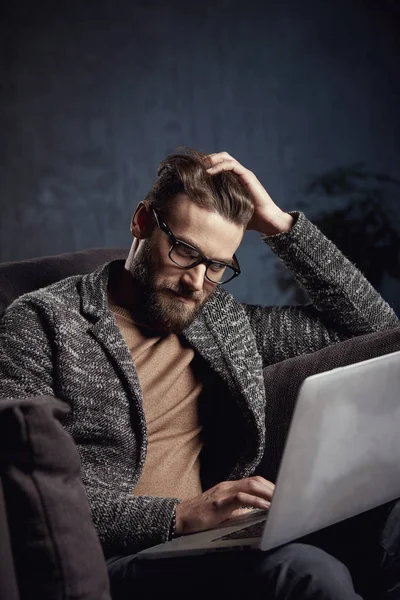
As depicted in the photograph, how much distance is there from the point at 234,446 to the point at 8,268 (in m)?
0.64

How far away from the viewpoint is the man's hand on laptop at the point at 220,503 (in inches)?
52.4

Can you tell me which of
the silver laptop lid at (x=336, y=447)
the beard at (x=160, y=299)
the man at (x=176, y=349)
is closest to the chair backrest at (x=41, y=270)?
the man at (x=176, y=349)

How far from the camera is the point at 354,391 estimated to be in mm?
1128

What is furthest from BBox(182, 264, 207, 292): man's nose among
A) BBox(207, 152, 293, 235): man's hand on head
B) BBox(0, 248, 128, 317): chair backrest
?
BBox(0, 248, 128, 317): chair backrest

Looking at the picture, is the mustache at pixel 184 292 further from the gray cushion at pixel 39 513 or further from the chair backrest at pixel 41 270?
the gray cushion at pixel 39 513

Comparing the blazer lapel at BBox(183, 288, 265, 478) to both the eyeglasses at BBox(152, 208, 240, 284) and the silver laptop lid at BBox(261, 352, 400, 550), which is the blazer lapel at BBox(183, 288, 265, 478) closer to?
the eyeglasses at BBox(152, 208, 240, 284)

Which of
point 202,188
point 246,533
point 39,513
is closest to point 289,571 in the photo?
point 246,533

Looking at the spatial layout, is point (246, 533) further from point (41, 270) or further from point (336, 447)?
point (41, 270)

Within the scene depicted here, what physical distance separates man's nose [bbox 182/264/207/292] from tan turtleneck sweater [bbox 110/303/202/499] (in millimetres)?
141

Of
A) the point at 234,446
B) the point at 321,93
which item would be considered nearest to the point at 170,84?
the point at 321,93

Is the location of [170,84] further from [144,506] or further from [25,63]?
[144,506]

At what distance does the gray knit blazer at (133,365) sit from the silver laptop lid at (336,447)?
12.0 inches

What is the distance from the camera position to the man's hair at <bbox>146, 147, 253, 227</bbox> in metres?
1.74

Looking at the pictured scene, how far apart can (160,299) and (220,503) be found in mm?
513
